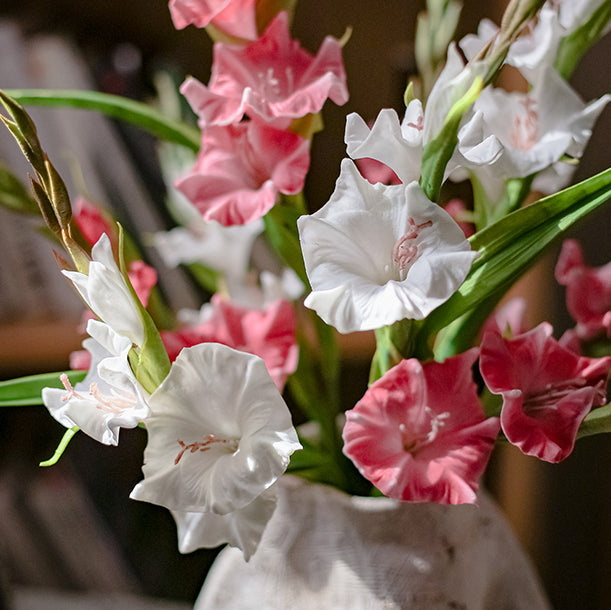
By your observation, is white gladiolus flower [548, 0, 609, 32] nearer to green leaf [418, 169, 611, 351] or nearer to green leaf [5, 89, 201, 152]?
green leaf [418, 169, 611, 351]

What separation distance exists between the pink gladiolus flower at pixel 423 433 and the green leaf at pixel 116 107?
22 centimetres

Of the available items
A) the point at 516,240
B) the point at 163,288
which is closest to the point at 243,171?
the point at 516,240

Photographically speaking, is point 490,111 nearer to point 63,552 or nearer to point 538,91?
point 538,91

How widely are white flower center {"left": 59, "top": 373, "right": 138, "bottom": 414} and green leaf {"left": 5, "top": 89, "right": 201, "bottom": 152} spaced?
A: 19 cm

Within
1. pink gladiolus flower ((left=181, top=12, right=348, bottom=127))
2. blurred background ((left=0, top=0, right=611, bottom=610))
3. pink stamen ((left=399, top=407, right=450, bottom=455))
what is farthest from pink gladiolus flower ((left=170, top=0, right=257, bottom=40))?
blurred background ((left=0, top=0, right=611, bottom=610))

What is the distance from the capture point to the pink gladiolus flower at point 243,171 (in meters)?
0.37

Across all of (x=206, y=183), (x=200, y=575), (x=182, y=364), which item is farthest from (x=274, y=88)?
(x=200, y=575)

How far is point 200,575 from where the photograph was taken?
905 millimetres

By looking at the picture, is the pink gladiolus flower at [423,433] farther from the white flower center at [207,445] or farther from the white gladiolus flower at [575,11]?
the white gladiolus flower at [575,11]

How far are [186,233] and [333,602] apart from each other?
0.30 metres

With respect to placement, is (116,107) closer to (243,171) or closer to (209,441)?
(243,171)

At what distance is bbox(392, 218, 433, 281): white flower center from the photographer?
0.30 meters

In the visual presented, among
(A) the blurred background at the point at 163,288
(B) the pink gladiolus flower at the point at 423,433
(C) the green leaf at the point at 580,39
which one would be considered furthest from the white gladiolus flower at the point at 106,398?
(A) the blurred background at the point at 163,288

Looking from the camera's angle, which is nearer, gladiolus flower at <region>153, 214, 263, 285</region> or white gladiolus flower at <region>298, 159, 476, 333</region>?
white gladiolus flower at <region>298, 159, 476, 333</region>
